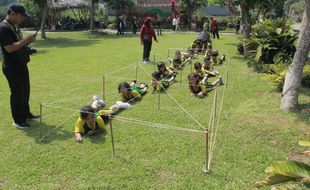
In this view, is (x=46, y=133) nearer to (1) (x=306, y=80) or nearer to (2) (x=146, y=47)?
(1) (x=306, y=80)

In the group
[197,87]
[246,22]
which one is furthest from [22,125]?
[246,22]

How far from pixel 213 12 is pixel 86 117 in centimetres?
3990

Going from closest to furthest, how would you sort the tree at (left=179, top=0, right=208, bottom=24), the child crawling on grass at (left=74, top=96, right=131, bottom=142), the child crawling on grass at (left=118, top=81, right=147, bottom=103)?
the child crawling on grass at (left=74, top=96, right=131, bottom=142)
the child crawling on grass at (left=118, top=81, right=147, bottom=103)
the tree at (left=179, top=0, right=208, bottom=24)

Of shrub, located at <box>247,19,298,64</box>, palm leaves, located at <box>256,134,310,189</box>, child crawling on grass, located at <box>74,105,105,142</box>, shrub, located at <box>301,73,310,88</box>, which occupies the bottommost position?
child crawling on grass, located at <box>74,105,105,142</box>

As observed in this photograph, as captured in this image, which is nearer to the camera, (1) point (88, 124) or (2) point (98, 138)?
(2) point (98, 138)

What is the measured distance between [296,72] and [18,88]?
497cm

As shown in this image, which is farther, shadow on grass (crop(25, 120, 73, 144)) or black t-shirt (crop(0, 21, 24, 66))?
shadow on grass (crop(25, 120, 73, 144))

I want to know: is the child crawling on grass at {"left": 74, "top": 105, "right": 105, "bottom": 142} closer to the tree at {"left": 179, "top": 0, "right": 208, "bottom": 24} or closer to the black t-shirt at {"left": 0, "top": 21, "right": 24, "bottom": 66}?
the black t-shirt at {"left": 0, "top": 21, "right": 24, "bottom": 66}

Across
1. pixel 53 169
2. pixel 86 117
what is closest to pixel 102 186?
pixel 53 169

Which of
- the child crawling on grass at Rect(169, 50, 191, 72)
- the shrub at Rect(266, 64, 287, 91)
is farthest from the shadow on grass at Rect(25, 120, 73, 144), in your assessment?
→ the child crawling on grass at Rect(169, 50, 191, 72)

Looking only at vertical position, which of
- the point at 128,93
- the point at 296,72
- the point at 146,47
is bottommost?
the point at 128,93

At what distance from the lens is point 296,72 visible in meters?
6.43

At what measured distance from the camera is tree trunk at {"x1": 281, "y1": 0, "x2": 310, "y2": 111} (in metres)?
6.32

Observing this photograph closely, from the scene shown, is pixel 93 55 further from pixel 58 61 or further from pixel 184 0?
pixel 184 0
